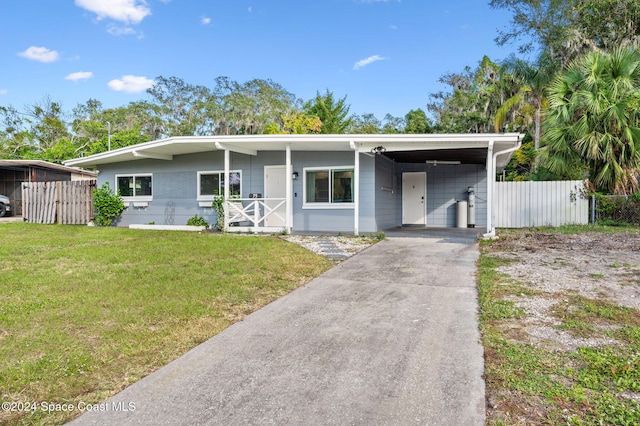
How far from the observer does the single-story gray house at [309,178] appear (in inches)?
412

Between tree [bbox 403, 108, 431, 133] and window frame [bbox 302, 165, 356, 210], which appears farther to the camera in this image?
tree [bbox 403, 108, 431, 133]

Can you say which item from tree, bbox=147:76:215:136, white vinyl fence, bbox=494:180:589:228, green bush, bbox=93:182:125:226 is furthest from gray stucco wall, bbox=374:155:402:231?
tree, bbox=147:76:215:136

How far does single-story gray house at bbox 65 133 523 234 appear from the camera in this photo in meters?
10.5

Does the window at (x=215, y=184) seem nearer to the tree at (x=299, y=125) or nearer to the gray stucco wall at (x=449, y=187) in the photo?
the gray stucco wall at (x=449, y=187)

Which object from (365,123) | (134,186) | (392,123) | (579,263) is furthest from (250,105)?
(579,263)

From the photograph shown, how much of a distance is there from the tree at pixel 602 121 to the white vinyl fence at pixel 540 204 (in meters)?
0.69

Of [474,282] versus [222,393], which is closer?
[222,393]

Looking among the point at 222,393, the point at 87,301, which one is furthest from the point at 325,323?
the point at 87,301

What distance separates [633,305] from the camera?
4.29m

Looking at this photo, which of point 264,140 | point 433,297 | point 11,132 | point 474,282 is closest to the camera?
point 433,297

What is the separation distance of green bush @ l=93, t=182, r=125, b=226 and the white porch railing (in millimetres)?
4679

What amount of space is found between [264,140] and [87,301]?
7056 mm

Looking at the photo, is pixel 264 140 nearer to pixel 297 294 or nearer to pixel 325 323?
pixel 297 294

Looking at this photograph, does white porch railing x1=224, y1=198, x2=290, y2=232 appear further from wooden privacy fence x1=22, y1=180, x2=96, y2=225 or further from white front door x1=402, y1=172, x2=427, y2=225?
wooden privacy fence x1=22, y1=180, x2=96, y2=225
